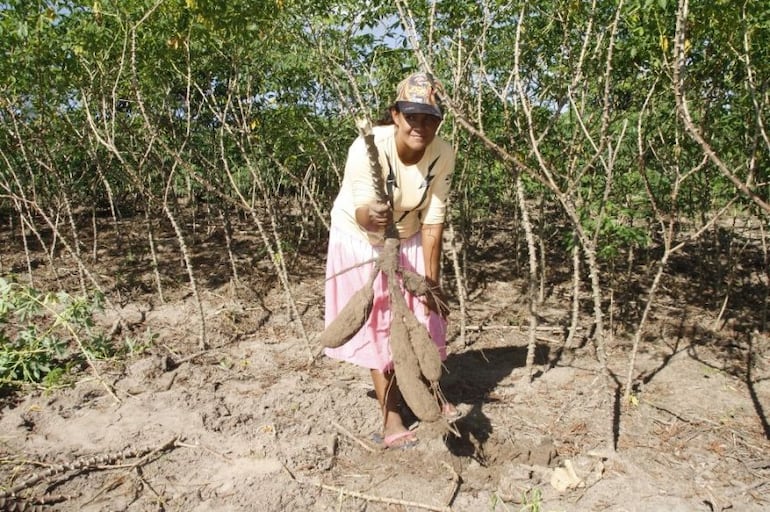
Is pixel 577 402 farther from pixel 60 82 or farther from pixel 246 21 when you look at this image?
pixel 60 82

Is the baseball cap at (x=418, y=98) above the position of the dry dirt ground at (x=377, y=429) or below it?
above

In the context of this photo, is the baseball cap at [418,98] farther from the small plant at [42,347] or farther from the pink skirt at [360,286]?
the small plant at [42,347]

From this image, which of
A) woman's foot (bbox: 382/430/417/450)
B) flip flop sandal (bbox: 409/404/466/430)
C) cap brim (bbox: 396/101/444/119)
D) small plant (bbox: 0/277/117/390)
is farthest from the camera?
small plant (bbox: 0/277/117/390)

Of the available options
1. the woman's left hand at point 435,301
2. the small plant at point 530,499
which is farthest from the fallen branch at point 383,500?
the woman's left hand at point 435,301

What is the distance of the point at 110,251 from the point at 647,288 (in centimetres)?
601

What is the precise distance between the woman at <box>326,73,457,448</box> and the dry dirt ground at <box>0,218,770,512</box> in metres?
0.38

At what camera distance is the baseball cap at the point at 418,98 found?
2301 millimetres

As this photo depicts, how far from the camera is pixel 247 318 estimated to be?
4949mm

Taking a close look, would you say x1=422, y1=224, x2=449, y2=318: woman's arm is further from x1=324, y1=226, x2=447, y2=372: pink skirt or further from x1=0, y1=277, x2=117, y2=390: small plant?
x1=0, y1=277, x2=117, y2=390: small plant

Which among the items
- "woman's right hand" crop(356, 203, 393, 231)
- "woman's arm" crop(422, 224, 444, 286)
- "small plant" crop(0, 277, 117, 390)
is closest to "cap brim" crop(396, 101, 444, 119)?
"woman's right hand" crop(356, 203, 393, 231)

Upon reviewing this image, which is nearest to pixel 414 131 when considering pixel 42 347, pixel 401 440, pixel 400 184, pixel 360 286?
pixel 400 184

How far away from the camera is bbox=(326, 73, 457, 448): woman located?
93.4 inches

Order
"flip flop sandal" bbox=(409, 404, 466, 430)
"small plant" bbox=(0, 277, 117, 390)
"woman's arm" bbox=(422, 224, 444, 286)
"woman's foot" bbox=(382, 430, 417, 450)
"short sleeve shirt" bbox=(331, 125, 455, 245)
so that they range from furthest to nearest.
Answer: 1. "small plant" bbox=(0, 277, 117, 390)
2. "flip flop sandal" bbox=(409, 404, 466, 430)
3. "woman's foot" bbox=(382, 430, 417, 450)
4. "woman's arm" bbox=(422, 224, 444, 286)
5. "short sleeve shirt" bbox=(331, 125, 455, 245)

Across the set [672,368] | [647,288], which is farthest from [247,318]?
[647,288]
